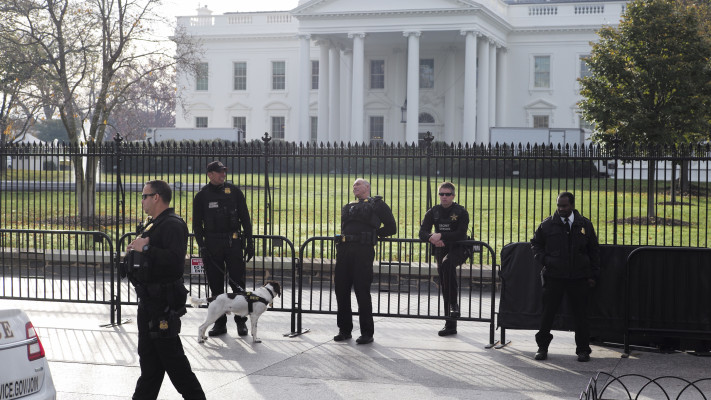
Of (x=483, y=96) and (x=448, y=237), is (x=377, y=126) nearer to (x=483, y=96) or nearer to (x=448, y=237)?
(x=483, y=96)

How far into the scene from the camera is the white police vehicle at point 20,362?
5074mm

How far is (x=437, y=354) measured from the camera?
904 centimetres

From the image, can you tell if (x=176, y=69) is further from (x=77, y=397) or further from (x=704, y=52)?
(x=77, y=397)

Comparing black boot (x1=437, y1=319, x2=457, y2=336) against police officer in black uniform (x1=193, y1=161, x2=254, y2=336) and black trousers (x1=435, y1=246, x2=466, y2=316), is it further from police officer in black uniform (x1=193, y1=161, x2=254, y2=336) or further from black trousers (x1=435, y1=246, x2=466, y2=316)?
police officer in black uniform (x1=193, y1=161, x2=254, y2=336)

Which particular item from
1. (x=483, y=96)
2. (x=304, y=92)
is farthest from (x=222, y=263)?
(x=304, y=92)

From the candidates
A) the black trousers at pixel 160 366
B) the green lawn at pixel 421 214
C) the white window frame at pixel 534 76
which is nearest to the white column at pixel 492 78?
the white window frame at pixel 534 76

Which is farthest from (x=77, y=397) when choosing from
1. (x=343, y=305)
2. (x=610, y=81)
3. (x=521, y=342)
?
(x=610, y=81)

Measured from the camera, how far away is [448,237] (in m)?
9.80

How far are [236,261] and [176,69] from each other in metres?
12.7

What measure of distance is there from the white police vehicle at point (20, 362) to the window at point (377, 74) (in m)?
49.7

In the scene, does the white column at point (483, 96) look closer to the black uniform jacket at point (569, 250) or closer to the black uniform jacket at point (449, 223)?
the black uniform jacket at point (449, 223)

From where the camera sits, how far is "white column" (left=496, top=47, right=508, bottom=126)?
52656 millimetres

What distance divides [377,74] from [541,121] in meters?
10.7

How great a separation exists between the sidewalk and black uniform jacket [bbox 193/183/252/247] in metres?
1.24
